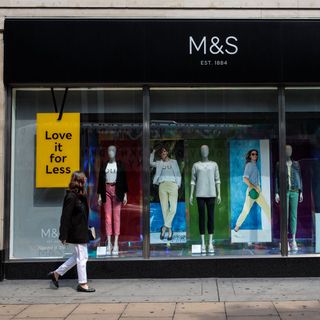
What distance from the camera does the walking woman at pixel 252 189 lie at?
28.5ft

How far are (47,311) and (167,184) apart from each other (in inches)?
126

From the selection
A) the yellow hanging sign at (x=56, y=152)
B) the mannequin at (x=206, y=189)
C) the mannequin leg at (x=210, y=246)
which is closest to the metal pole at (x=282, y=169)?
the mannequin at (x=206, y=189)

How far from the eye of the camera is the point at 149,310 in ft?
20.9

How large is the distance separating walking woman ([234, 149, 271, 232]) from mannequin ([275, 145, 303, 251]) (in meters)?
0.28

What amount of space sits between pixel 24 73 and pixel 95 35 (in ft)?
4.39

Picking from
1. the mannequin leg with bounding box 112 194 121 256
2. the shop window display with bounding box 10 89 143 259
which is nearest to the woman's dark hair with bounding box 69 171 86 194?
the shop window display with bounding box 10 89 143 259

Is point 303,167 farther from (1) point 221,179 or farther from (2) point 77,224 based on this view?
(2) point 77,224

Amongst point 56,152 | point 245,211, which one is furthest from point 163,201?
point 56,152

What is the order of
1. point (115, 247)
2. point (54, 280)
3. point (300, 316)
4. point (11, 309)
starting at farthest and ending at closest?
point (115, 247), point (54, 280), point (11, 309), point (300, 316)

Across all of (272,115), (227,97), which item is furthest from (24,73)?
(272,115)

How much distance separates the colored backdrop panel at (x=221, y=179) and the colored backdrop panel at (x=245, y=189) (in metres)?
0.11

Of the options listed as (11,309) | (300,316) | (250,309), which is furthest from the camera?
(11,309)

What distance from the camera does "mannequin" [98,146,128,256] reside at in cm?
867

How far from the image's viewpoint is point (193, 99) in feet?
28.6
